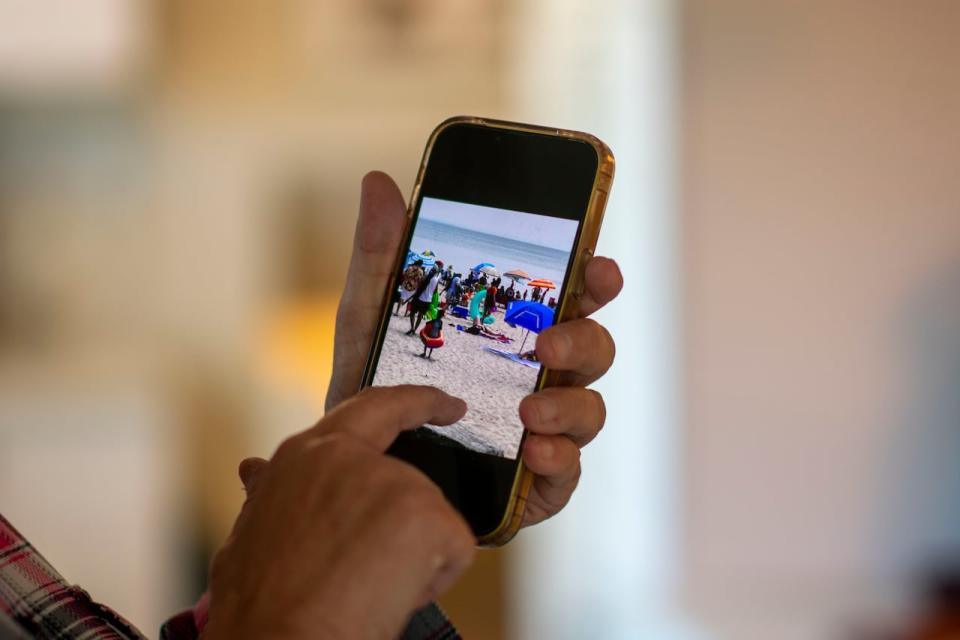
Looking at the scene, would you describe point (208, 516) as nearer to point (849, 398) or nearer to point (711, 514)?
point (711, 514)

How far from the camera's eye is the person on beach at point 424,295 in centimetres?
59

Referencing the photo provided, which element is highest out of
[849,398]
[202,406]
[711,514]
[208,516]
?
[849,398]

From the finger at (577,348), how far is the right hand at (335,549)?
20 cm

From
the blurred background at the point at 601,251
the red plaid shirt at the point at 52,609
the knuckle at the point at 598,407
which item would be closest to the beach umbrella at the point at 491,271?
the knuckle at the point at 598,407

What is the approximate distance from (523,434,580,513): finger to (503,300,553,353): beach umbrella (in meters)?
0.06

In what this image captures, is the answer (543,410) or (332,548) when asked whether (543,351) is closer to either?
(543,410)

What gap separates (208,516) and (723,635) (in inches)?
40.7

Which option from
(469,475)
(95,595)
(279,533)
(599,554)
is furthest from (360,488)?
(95,595)

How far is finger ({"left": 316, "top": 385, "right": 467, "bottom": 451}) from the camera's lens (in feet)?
1.22

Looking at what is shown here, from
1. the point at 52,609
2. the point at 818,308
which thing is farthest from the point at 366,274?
the point at 818,308

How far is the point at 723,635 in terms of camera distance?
1.58m

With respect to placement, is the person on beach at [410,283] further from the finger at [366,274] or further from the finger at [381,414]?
the finger at [381,414]

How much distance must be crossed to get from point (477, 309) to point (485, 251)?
40 millimetres

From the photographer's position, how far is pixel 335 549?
12.6 inches
